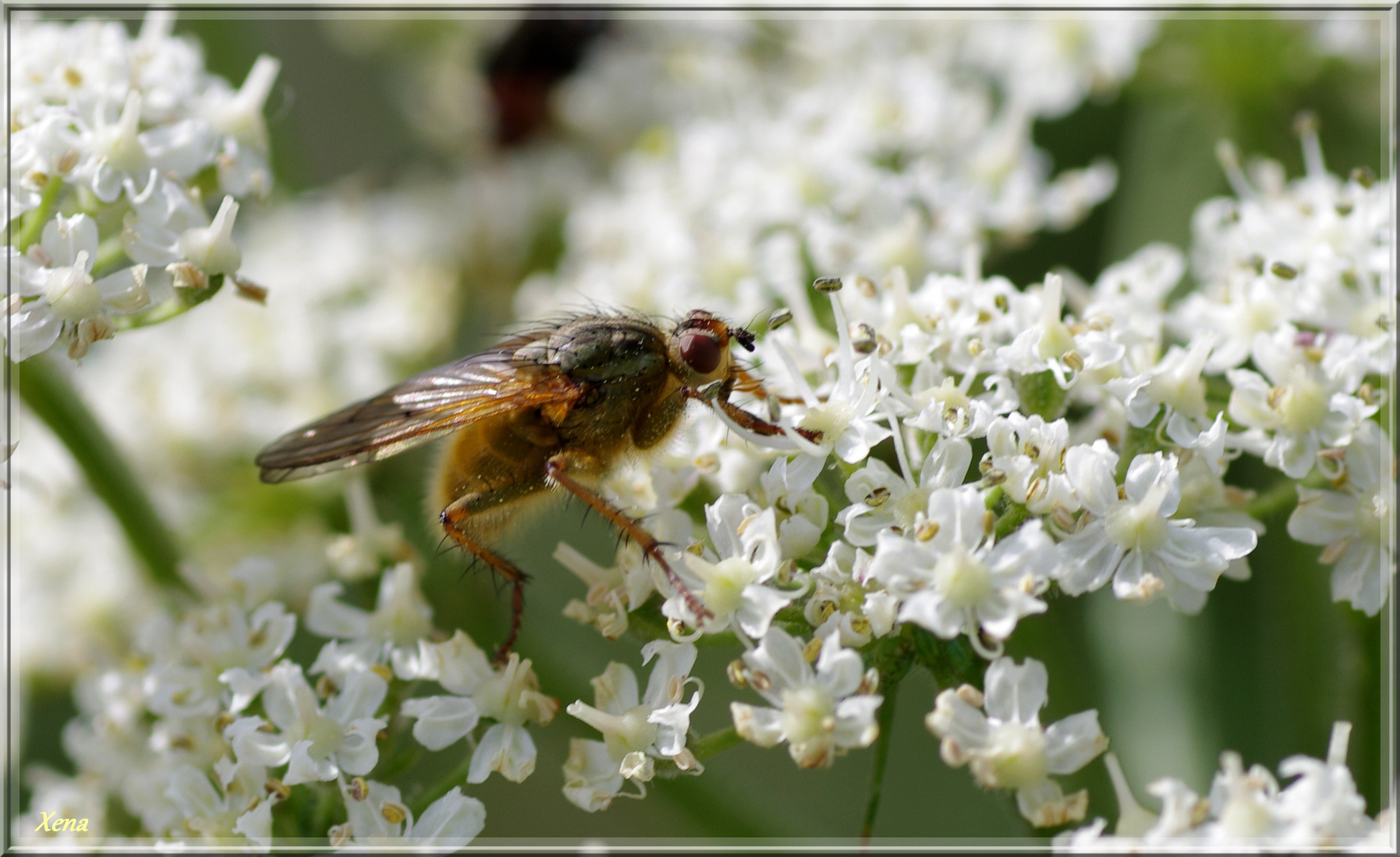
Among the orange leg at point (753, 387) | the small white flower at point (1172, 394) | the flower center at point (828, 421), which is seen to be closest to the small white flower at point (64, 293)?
the orange leg at point (753, 387)

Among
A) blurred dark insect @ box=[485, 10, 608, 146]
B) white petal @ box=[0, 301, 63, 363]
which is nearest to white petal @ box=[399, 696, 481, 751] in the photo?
white petal @ box=[0, 301, 63, 363]

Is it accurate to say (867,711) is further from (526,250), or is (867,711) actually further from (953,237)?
(526,250)

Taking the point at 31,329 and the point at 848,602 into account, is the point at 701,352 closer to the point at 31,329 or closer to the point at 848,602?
the point at 848,602

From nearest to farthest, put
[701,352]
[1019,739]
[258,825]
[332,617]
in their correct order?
[1019,739], [258,825], [701,352], [332,617]

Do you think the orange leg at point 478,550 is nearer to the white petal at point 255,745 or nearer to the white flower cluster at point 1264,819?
the white petal at point 255,745

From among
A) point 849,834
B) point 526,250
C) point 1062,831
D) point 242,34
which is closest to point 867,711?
point 1062,831

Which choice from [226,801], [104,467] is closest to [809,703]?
[226,801]

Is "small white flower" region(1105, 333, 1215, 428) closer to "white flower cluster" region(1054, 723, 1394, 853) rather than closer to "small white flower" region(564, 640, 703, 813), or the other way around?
"white flower cluster" region(1054, 723, 1394, 853)
